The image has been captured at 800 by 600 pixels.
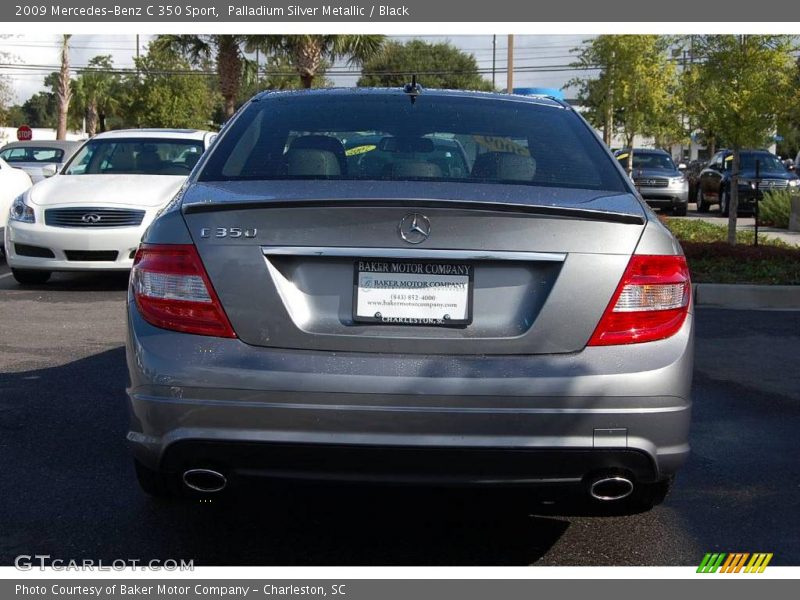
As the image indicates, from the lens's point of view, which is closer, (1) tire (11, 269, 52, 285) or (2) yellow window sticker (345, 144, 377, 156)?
(2) yellow window sticker (345, 144, 377, 156)

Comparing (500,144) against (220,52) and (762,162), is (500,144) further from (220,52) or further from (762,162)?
(220,52)

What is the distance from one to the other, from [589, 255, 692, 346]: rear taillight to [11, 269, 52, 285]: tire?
897 centimetres

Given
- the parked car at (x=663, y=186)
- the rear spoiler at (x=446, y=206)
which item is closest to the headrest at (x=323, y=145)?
the rear spoiler at (x=446, y=206)

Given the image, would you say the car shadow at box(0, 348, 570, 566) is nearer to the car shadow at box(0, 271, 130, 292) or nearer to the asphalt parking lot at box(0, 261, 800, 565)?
the asphalt parking lot at box(0, 261, 800, 565)

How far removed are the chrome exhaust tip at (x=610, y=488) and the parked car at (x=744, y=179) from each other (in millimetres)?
20940

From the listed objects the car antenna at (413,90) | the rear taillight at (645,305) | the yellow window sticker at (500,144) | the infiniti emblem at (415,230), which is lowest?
the rear taillight at (645,305)

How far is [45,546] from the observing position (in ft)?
13.1

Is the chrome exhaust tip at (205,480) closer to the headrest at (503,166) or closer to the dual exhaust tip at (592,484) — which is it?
the dual exhaust tip at (592,484)

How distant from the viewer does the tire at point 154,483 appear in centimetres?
369

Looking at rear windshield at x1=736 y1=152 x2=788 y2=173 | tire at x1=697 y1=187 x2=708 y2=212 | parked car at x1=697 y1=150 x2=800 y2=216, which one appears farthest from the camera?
tire at x1=697 y1=187 x2=708 y2=212

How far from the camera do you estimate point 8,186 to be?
13.8 metres

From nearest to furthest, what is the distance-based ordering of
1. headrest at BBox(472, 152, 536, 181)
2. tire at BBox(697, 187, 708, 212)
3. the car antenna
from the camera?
1. headrest at BBox(472, 152, 536, 181)
2. the car antenna
3. tire at BBox(697, 187, 708, 212)

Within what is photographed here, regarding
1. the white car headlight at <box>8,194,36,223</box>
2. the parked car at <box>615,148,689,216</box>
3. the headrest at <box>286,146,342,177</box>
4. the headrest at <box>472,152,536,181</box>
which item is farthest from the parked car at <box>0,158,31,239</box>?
the parked car at <box>615,148,689,216</box>

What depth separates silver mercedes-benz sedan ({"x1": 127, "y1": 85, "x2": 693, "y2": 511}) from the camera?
3.33 metres
